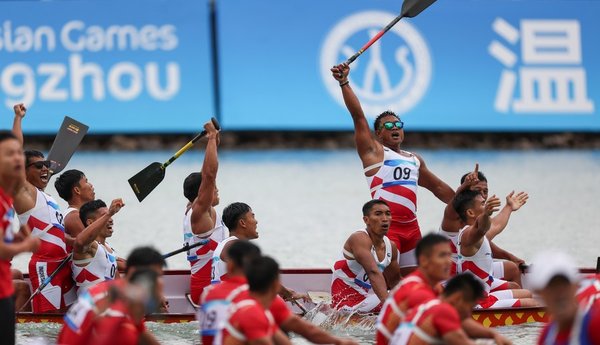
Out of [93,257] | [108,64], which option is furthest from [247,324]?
[108,64]

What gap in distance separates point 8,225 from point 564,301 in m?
3.46

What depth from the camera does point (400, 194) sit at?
11.6m

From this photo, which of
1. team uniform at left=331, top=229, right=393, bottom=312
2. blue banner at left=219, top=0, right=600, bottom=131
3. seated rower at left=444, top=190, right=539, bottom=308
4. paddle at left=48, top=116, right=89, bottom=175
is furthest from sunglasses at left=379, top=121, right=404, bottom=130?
blue banner at left=219, top=0, right=600, bottom=131

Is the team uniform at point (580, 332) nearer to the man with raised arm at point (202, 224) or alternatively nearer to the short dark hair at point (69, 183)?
the man with raised arm at point (202, 224)

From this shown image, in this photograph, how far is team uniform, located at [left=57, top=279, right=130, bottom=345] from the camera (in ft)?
24.6

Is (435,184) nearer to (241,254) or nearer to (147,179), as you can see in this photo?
(147,179)

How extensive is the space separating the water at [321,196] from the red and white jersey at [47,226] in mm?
4690

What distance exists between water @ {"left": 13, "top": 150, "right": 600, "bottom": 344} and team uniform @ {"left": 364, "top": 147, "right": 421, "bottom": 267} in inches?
156

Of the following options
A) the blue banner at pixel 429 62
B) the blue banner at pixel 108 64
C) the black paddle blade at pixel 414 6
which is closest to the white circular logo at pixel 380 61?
the blue banner at pixel 429 62

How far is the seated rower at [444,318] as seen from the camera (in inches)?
292

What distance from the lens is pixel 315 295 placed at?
1212 cm

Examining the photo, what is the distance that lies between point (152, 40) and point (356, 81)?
12.9 ft

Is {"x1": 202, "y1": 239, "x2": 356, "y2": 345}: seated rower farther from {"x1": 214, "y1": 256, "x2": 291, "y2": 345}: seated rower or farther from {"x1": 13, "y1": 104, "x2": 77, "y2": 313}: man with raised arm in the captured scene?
{"x1": 13, "y1": 104, "x2": 77, "y2": 313}: man with raised arm

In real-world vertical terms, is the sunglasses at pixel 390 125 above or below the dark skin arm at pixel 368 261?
above
